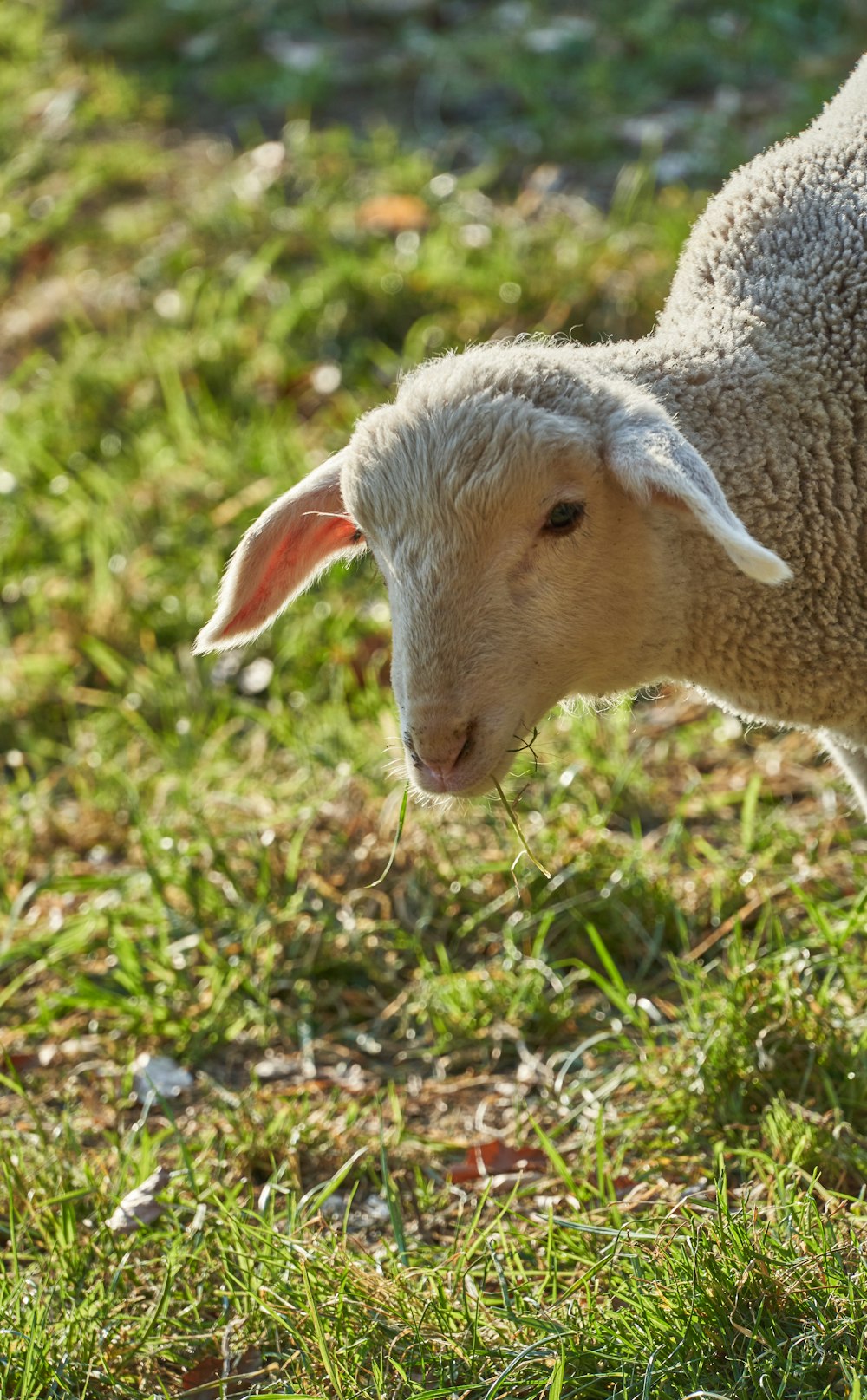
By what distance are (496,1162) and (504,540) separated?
4.25 feet

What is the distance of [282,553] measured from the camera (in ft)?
10.2

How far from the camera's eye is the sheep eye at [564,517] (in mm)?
2654

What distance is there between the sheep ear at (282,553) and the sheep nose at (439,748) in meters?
0.56

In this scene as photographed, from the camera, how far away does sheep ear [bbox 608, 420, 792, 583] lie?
2.27m

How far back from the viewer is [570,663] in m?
2.80

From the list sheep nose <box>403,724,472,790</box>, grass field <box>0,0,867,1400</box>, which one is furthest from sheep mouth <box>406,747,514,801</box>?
grass field <box>0,0,867,1400</box>

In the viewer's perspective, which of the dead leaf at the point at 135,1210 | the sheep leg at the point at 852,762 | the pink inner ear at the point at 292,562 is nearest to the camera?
the dead leaf at the point at 135,1210

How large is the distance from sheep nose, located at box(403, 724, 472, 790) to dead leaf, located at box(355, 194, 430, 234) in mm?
3880

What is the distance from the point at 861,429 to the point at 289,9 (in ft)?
19.6

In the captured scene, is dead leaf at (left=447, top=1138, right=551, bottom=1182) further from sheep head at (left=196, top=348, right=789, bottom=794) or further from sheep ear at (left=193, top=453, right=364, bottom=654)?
sheep ear at (left=193, top=453, right=364, bottom=654)

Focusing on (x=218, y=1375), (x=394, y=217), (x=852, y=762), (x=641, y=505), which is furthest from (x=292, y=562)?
(x=394, y=217)

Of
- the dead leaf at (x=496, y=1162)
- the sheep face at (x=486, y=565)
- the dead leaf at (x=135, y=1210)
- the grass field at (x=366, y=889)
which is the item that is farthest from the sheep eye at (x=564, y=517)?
the dead leaf at (x=135, y=1210)

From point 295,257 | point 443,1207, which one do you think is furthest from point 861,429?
point 295,257

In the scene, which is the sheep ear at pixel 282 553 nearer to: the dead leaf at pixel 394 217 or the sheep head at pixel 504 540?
the sheep head at pixel 504 540
